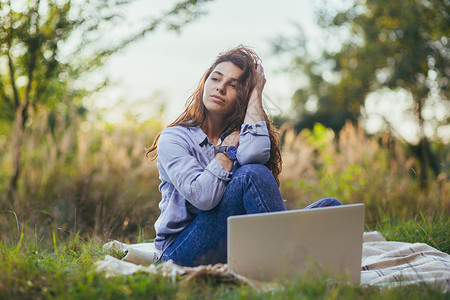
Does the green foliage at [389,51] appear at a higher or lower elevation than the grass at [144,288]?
higher

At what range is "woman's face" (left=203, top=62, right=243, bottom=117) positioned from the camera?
89.8 inches

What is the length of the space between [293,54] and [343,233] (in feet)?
38.9

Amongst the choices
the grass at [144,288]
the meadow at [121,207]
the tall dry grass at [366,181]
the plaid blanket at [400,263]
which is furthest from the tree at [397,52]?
the grass at [144,288]

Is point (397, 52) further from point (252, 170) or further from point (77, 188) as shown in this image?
point (252, 170)

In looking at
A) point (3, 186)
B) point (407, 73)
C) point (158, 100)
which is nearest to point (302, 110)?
point (158, 100)

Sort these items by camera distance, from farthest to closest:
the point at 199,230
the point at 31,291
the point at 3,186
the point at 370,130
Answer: the point at 370,130
the point at 3,186
the point at 199,230
the point at 31,291

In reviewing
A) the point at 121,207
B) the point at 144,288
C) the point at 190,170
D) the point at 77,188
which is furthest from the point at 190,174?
the point at 77,188

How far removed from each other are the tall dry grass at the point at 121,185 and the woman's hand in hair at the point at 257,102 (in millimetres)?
1132

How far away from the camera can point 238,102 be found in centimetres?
234

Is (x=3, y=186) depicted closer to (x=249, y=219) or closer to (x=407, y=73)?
(x=249, y=219)

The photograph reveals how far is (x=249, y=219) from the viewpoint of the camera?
1.54 meters

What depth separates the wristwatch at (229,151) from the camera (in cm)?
211

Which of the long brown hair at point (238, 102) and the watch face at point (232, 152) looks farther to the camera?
the long brown hair at point (238, 102)

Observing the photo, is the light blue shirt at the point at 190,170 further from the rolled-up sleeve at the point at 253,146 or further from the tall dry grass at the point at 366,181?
the tall dry grass at the point at 366,181
